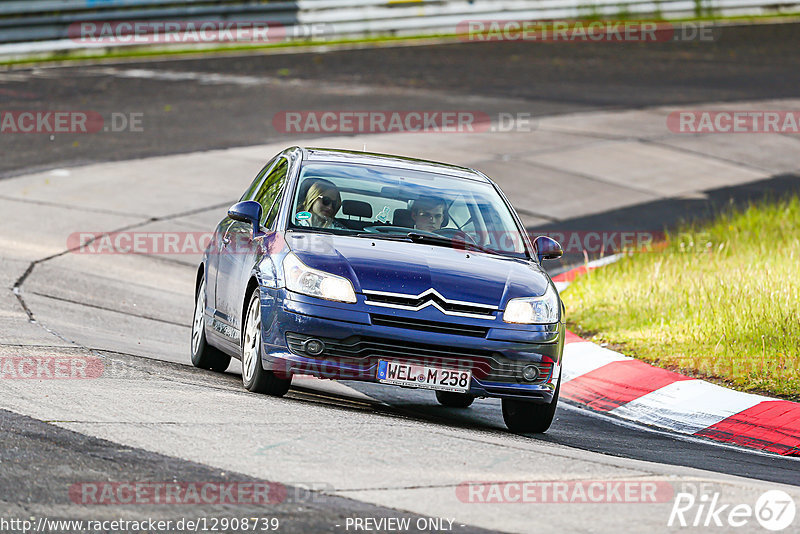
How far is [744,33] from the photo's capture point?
36.5m

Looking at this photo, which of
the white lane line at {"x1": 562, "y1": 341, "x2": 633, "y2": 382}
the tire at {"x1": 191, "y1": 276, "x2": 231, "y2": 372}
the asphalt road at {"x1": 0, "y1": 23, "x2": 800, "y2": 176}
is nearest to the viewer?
the tire at {"x1": 191, "y1": 276, "x2": 231, "y2": 372}

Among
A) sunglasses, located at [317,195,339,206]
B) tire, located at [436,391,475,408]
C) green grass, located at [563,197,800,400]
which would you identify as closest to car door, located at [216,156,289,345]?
sunglasses, located at [317,195,339,206]

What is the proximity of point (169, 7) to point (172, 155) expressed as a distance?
11169 millimetres

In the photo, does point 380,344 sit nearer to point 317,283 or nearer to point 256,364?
point 317,283

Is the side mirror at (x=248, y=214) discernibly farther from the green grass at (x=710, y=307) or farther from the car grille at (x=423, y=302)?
the green grass at (x=710, y=307)

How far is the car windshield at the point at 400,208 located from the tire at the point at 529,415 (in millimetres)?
1019

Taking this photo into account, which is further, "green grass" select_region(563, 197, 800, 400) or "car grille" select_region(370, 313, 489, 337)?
"green grass" select_region(563, 197, 800, 400)

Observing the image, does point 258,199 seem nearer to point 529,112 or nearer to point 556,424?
point 556,424

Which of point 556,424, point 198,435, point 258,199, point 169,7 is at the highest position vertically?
point 169,7

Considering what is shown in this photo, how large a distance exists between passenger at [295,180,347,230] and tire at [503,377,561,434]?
157cm

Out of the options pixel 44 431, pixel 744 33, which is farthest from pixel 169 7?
pixel 44 431

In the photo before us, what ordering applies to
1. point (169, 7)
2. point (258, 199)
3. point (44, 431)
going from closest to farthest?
point (44, 431)
point (258, 199)
point (169, 7)

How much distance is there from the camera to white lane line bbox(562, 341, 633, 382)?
10.6 meters

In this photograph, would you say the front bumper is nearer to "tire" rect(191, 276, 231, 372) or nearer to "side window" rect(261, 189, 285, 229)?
"side window" rect(261, 189, 285, 229)
